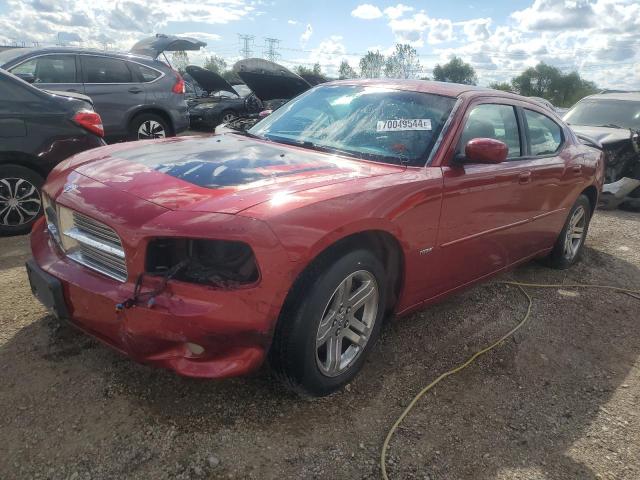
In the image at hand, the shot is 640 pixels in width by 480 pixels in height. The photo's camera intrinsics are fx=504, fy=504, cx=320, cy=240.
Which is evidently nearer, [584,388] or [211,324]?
[211,324]

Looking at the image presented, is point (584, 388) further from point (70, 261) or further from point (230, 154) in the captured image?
point (70, 261)

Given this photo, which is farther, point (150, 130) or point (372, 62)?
point (372, 62)

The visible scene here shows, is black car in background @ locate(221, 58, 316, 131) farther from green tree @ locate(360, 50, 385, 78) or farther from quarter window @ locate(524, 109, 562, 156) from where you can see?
green tree @ locate(360, 50, 385, 78)

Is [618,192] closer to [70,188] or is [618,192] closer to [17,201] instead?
[70,188]

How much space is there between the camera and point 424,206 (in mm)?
2740

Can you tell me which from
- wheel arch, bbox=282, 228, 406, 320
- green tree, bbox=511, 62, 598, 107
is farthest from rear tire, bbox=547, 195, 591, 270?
green tree, bbox=511, 62, 598, 107

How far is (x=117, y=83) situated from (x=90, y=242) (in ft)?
19.5

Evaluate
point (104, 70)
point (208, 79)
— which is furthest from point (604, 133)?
point (208, 79)

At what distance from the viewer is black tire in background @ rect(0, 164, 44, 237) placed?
4336 millimetres

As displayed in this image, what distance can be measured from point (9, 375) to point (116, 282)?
88 centimetres

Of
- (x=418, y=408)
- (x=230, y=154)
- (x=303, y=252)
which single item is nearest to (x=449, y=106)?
(x=230, y=154)

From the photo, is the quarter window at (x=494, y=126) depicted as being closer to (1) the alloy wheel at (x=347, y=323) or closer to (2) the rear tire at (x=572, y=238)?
(1) the alloy wheel at (x=347, y=323)

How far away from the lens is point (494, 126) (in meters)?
3.51

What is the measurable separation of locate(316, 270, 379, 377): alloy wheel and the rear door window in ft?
20.4
